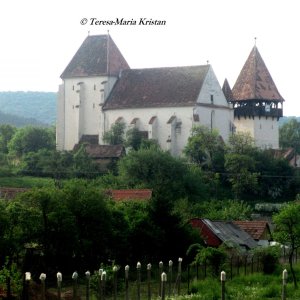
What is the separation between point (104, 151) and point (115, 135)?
2763mm

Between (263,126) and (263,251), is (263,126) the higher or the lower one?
the higher one

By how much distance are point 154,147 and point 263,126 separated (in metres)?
17.4

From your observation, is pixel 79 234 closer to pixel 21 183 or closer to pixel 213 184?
pixel 21 183

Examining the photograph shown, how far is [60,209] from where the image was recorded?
112 feet

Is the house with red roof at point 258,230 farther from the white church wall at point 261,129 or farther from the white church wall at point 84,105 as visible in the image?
the white church wall at point 261,129

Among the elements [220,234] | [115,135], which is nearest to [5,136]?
[115,135]

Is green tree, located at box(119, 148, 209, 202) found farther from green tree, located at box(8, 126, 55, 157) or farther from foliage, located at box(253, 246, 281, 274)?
foliage, located at box(253, 246, 281, 274)

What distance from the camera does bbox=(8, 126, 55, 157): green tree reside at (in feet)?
286

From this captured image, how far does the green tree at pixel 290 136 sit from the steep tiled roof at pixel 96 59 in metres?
32.4

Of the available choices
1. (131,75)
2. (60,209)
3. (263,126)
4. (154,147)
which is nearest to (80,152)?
(154,147)

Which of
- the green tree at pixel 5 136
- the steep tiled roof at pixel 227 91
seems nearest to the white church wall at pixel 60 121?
the green tree at pixel 5 136

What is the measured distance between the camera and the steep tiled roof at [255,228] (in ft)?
163

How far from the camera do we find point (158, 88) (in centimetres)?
8469

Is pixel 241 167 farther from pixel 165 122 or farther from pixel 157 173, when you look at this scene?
pixel 157 173
